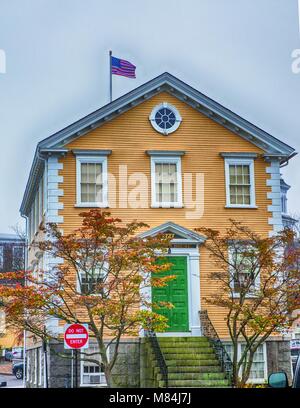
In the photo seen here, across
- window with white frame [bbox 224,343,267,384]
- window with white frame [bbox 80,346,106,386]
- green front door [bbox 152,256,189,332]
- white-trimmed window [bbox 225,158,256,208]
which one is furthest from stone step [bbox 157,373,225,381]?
white-trimmed window [bbox 225,158,256,208]

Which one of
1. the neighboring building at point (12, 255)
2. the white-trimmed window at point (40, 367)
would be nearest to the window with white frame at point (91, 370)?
the white-trimmed window at point (40, 367)

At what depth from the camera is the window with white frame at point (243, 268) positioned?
5.64 metres

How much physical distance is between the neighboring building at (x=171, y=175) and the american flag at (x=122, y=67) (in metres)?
0.21

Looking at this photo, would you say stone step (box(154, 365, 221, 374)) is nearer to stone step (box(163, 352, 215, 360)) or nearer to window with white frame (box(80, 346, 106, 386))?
stone step (box(163, 352, 215, 360))

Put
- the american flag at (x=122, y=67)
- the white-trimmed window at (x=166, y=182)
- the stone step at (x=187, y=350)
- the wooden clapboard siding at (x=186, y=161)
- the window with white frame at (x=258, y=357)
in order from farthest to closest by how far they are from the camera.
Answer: the stone step at (x=187, y=350)
the wooden clapboard siding at (x=186, y=161)
the white-trimmed window at (x=166, y=182)
the window with white frame at (x=258, y=357)
the american flag at (x=122, y=67)

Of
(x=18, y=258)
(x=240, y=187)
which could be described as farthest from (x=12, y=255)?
(x=240, y=187)

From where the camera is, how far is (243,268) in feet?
19.2

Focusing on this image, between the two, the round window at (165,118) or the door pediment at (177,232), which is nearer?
the door pediment at (177,232)

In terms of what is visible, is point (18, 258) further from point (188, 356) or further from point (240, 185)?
point (188, 356)

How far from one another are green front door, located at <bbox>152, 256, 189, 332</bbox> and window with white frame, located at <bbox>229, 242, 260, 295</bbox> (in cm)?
40

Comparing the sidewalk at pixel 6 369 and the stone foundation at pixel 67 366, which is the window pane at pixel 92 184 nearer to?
the stone foundation at pixel 67 366

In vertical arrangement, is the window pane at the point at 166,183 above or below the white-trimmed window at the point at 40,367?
above

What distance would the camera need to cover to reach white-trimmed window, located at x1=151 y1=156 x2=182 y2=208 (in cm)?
518
